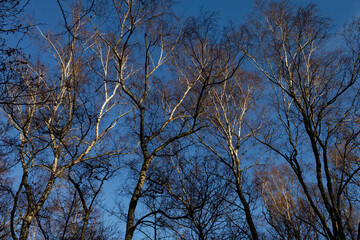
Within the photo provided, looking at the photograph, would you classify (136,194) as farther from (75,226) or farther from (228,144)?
(75,226)

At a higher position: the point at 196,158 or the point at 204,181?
the point at 196,158

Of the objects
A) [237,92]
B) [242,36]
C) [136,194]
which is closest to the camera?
[136,194]

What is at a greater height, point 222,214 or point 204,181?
point 204,181

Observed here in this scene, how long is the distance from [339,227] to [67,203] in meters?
11.8

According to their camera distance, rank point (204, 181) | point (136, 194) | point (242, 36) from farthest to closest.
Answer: point (204, 181), point (242, 36), point (136, 194)

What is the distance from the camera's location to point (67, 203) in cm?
1248

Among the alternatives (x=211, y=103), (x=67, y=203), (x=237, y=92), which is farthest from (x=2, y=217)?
(x=237, y=92)

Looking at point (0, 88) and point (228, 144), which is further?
point (228, 144)

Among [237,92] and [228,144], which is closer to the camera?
[228,144]

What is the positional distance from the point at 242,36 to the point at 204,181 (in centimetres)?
397

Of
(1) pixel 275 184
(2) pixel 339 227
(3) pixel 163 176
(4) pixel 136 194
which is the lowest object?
(2) pixel 339 227

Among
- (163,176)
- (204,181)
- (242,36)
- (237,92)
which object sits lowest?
(204,181)

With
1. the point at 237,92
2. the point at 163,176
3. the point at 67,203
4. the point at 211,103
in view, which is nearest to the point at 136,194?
the point at 163,176

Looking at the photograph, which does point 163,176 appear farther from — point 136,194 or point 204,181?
point 136,194
